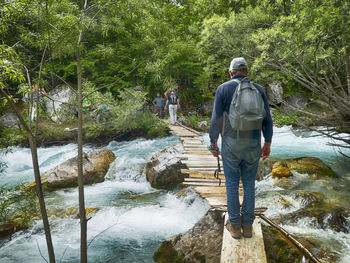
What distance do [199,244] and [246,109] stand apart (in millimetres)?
2353

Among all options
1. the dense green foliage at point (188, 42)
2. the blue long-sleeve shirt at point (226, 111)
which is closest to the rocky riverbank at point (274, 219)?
the blue long-sleeve shirt at point (226, 111)

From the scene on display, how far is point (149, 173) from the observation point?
8328 mm

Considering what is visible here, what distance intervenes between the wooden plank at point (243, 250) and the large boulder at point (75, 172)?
6.68 metres

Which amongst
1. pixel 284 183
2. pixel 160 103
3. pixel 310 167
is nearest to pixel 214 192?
pixel 284 183

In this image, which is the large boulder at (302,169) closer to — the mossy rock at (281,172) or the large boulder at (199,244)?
the mossy rock at (281,172)

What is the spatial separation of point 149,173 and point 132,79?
34.7 feet

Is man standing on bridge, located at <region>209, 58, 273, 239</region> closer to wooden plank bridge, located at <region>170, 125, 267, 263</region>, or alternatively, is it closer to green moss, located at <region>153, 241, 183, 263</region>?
wooden plank bridge, located at <region>170, 125, 267, 263</region>

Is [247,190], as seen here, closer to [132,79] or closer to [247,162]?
[247,162]

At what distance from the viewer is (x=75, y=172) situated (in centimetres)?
856

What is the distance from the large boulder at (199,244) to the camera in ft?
11.9

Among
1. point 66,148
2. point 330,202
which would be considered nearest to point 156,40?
point 66,148

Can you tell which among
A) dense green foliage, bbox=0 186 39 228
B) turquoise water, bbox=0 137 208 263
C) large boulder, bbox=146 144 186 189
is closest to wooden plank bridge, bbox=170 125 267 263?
large boulder, bbox=146 144 186 189

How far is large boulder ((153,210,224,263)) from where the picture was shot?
11.9 feet

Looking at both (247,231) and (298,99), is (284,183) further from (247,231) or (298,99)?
(298,99)
